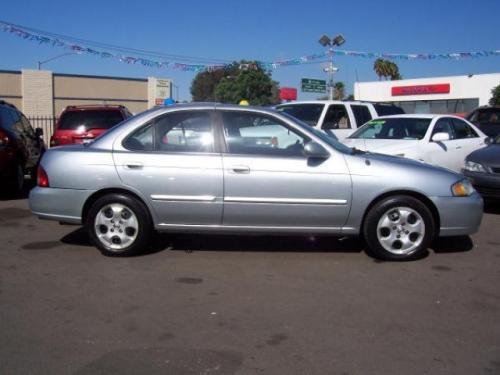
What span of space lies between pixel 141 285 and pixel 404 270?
8.30 feet

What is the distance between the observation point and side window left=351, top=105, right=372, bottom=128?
12.2 m

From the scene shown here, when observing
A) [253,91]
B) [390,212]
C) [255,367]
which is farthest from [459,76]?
[255,367]

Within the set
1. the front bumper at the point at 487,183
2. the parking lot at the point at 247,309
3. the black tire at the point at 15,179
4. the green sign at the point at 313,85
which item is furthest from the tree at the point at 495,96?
the black tire at the point at 15,179

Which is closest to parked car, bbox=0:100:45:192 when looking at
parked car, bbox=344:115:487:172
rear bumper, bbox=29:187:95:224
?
rear bumper, bbox=29:187:95:224

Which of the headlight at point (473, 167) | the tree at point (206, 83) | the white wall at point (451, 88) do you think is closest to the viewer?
the headlight at point (473, 167)

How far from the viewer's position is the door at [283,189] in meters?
5.48

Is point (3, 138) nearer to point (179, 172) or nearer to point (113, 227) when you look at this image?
point (113, 227)

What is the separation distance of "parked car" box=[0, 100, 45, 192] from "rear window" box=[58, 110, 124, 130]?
0.74 meters

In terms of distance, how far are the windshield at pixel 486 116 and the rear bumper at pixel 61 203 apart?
1425cm

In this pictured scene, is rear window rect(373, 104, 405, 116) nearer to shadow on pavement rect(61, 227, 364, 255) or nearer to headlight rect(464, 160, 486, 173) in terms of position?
headlight rect(464, 160, 486, 173)

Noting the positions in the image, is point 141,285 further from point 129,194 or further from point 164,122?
point 164,122

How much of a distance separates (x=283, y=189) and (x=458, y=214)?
183 centimetres

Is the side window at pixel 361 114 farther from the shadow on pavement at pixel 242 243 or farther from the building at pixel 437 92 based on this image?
the building at pixel 437 92

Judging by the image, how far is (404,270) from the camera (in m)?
5.41
